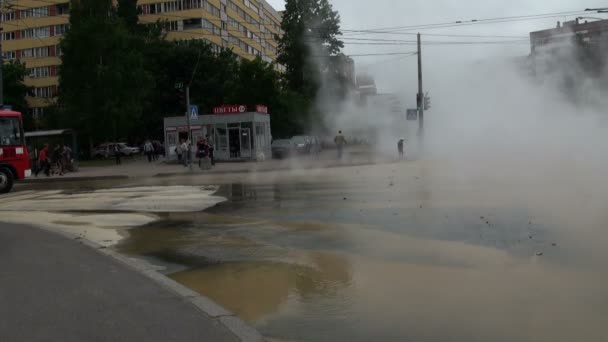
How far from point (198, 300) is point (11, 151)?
17.5 m

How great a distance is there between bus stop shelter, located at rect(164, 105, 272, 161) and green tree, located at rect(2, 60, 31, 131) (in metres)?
40.2

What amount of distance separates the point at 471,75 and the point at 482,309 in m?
13.2

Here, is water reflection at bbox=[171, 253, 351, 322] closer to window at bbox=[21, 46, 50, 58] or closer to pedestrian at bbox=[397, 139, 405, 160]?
pedestrian at bbox=[397, 139, 405, 160]

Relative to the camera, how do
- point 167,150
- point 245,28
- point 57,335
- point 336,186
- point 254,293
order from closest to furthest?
point 57,335, point 254,293, point 336,186, point 167,150, point 245,28

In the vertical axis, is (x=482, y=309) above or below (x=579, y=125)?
below

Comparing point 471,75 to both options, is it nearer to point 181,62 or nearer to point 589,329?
point 589,329

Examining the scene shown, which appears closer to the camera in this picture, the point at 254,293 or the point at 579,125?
the point at 254,293

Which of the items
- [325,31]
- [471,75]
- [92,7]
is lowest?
[471,75]

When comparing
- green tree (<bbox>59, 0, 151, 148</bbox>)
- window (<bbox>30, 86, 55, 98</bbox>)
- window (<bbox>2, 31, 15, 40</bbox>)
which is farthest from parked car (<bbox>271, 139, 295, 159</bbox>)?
window (<bbox>2, 31, 15, 40</bbox>)

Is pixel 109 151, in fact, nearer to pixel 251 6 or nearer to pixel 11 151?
pixel 11 151

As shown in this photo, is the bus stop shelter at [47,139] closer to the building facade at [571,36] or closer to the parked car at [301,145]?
the parked car at [301,145]

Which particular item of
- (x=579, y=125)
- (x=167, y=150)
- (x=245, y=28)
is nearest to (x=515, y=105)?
(x=579, y=125)

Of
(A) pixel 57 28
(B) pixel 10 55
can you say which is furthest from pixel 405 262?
(B) pixel 10 55

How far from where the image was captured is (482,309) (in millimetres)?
5348
